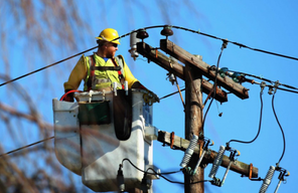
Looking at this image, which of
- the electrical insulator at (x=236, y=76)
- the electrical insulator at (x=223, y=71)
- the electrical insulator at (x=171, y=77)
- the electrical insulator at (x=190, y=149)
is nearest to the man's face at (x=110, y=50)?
the electrical insulator at (x=171, y=77)

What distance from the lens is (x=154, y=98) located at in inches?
355

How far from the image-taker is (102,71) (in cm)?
892

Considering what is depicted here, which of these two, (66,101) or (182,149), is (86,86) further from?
(182,149)

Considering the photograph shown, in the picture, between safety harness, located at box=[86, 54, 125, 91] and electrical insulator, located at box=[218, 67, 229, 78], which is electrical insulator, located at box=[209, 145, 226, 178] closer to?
electrical insulator, located at box=[218, 67, 229, 78]

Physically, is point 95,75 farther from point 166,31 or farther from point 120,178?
point 120,178

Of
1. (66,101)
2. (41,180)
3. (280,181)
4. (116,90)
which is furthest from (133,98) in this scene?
(41,180)

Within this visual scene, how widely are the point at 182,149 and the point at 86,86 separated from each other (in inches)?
69.1

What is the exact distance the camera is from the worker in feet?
29.1

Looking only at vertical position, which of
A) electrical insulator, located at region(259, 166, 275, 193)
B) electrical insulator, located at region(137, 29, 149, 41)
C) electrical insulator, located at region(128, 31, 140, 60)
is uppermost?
electrical insulator, located at region(137, 29, 149, 41)

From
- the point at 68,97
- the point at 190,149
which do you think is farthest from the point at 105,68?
the point at 190,149

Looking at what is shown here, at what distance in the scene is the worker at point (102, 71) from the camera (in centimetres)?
888

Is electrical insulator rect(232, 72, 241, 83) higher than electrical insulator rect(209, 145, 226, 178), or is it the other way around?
electrical insulator rect(232, 72, 241, 83)

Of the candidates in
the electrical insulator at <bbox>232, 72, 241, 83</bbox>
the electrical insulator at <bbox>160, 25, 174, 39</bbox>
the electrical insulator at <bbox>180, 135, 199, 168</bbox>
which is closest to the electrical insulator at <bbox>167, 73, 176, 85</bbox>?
the electrical insulator at <bbox>160, 25, 174, 39</bbox>

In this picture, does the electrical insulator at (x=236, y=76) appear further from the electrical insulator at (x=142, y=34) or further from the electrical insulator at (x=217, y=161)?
the electrical insulator at (x=142, y=34)
